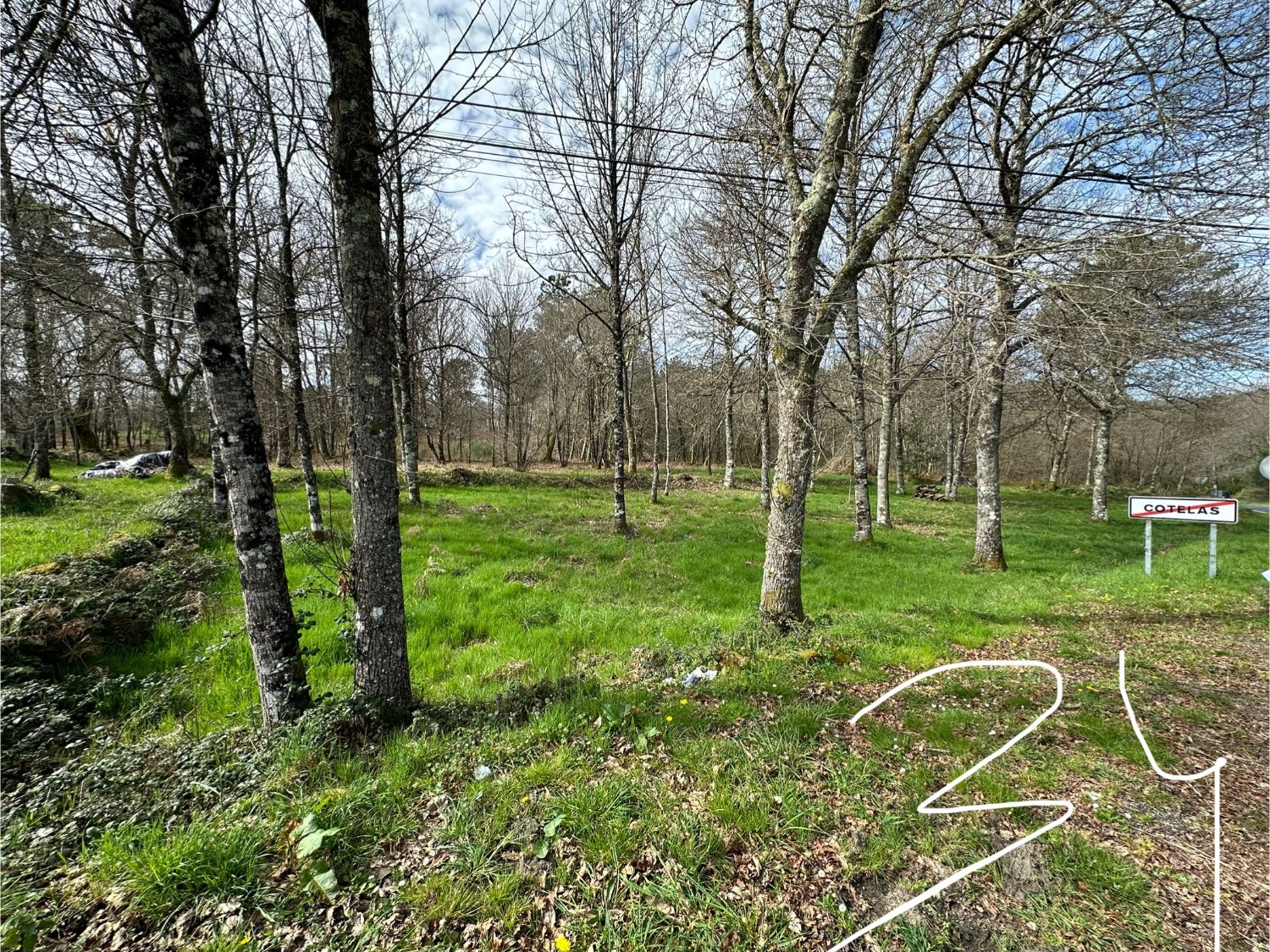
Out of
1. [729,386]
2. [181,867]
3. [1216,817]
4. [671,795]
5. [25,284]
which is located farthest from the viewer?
[729,386]

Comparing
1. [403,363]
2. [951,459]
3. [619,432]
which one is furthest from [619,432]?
[951,459]

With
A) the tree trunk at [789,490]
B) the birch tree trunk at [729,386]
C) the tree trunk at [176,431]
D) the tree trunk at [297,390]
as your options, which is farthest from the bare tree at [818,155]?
the tree trunk at [176,431]

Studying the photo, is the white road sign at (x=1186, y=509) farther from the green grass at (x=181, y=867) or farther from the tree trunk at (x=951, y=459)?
the tree trunk at (x=951, y=459)

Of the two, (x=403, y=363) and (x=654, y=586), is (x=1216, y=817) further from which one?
(x=403, y=363)

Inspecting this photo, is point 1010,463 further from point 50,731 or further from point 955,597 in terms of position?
point 50,731

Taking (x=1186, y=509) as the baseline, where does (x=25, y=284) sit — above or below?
above

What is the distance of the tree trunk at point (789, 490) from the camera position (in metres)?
4.68

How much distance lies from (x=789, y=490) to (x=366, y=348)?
13.2 ft

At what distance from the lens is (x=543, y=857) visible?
212 cm

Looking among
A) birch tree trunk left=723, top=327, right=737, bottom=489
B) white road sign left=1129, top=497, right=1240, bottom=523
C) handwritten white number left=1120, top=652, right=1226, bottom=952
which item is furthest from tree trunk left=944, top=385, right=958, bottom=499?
handwritten white number left=1120, top=652, right=1226, bottom=952

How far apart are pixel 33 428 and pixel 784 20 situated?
37.6ft

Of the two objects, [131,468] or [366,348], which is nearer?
[366,348]

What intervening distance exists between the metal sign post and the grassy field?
2.24m

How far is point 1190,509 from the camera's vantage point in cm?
727
